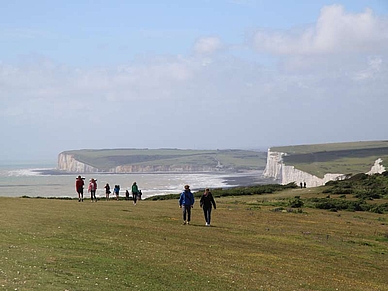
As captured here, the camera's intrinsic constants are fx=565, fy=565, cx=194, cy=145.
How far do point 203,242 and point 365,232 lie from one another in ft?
47.6

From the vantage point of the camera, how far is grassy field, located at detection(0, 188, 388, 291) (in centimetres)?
1727

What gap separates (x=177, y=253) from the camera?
22516mm

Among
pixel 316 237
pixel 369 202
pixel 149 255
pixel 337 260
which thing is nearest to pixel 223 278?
pixel 149 255

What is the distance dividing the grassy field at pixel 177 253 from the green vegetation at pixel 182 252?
37mm

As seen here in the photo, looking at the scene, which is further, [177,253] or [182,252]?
[182,252]

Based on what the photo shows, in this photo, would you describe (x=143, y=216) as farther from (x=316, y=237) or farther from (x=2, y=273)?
(x=2, y=273)

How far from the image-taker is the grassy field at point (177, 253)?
17.3 meters

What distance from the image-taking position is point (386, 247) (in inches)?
1200

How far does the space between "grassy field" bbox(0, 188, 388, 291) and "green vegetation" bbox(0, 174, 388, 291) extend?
0.04 metres

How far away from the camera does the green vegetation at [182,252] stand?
17328mm

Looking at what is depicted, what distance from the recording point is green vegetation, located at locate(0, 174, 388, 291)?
682 inches

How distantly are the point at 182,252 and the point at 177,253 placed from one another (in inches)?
17.2

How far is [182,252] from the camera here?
2291 centimetres

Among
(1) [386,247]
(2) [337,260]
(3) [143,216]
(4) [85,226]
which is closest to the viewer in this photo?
(2) [337,260]
